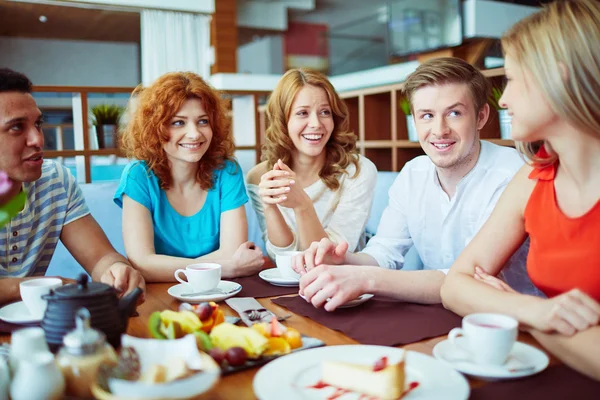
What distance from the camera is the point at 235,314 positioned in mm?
1056

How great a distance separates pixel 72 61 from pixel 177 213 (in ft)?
33.3

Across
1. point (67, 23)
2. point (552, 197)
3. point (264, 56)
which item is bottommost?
point (552, 197)

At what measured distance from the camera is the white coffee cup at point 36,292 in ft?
3.13

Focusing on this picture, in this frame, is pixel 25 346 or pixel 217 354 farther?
pixel 217 354

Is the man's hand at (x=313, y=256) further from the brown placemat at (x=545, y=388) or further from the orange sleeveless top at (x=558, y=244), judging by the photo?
the brown placemat at (x=545, y=388)

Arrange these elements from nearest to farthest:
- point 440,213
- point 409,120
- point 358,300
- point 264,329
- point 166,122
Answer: point 264,329 < point 358,300 < point 440,213 < point 166,122 < point 409,120

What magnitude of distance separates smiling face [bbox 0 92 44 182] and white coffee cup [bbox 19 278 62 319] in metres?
0.48

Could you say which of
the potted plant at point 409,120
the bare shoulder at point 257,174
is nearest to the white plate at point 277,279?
the bare shoulder at point 257,174

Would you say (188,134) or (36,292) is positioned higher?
(188,134)

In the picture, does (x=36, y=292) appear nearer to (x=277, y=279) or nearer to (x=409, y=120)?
(x=277, y=279)

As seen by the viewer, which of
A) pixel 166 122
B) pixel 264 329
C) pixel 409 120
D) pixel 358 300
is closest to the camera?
pixel 264 329

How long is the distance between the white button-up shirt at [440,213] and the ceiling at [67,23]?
733cm

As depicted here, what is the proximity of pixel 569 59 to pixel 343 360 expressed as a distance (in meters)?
0.64

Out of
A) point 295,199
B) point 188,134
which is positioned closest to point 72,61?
point 188,134
